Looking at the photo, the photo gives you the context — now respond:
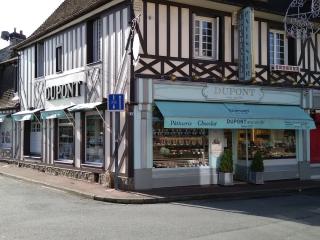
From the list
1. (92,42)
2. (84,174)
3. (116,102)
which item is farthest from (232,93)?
(84,174)

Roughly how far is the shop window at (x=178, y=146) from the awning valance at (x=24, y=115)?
279 inches

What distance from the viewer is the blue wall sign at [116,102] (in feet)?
44.4

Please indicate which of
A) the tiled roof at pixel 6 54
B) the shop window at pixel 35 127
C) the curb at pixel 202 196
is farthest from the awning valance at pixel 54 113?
the tiled roof at pixel 6 54

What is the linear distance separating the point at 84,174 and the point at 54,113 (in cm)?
272

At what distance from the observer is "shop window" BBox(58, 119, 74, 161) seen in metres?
18.1

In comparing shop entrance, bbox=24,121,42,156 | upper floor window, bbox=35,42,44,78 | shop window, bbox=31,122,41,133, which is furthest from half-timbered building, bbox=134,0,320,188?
shop entrance, bbox=24,121,42,156

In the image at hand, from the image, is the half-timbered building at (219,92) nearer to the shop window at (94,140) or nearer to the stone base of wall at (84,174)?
the stone base of wall at (84,174)

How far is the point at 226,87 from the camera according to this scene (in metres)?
16.0

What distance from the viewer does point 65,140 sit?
18609mm

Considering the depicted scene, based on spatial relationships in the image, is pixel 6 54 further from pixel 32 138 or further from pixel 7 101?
pixel 32 138

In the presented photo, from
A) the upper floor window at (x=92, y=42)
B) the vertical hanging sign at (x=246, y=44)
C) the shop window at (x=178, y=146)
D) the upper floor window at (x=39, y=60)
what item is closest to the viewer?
the shop window at (x=178, y=146)

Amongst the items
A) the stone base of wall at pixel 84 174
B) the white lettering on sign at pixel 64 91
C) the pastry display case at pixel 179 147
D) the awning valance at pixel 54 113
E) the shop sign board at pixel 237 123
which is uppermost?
the white lettering on sign at pixel 64 91

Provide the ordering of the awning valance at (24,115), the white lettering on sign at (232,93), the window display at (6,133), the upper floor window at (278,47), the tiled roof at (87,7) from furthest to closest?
the window display at (6,133) < the awning valance at (24,115) < the upper floor window at (278,47) < the tiled roof at (87,7) < the white lettering on sign at (232,93)

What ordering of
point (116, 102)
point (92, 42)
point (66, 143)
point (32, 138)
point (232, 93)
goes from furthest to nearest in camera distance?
point (32, 138)
point (66, 143)
point (92, 42)
point (232, 93)
point (116, 102)
